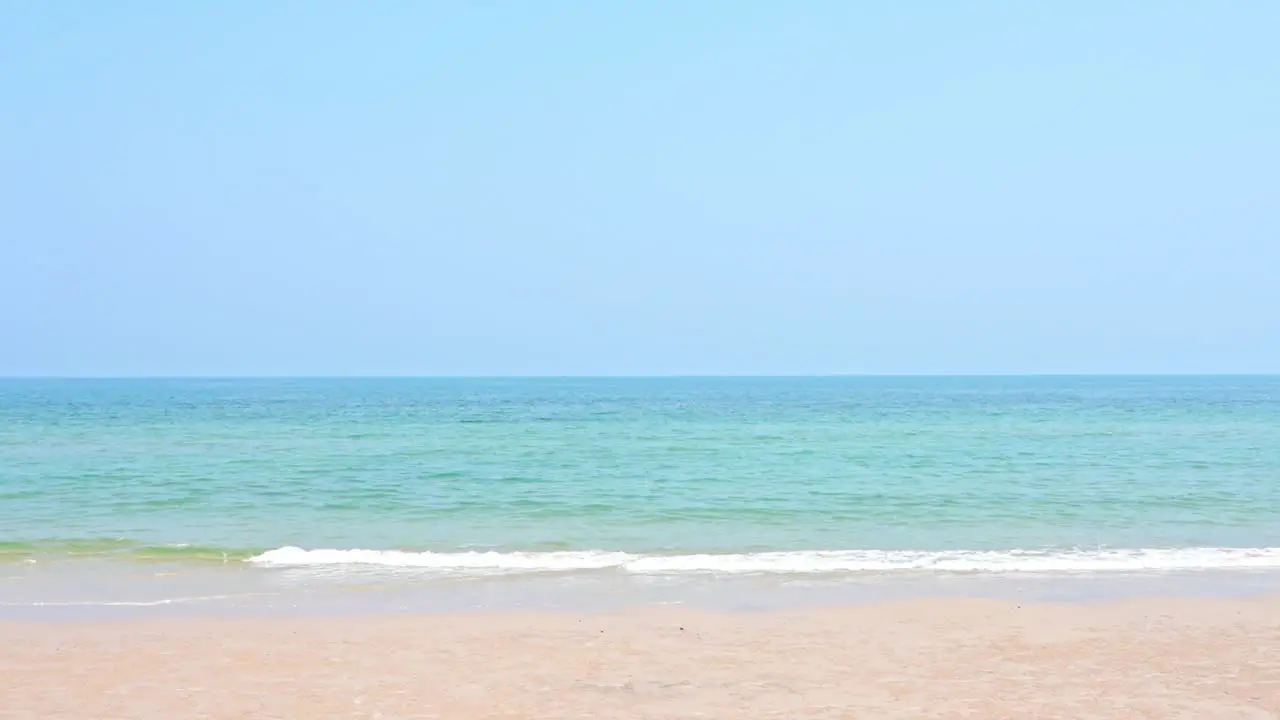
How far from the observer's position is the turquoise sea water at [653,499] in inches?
596

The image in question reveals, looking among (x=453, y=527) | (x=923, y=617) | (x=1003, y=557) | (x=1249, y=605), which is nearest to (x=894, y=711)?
(x=923, y=617)

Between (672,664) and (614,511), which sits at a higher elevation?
(672,664)

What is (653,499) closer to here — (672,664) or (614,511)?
(614,511)

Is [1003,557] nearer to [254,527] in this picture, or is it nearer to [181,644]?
[181,644]

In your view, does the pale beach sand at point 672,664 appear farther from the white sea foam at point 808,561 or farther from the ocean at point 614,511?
the white sea foam at point 808,561

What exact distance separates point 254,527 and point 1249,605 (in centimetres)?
1484

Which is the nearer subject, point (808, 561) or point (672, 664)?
point (672, 664)

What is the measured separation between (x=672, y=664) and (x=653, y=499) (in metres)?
12.5

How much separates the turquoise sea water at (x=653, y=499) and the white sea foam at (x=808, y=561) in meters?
0.06

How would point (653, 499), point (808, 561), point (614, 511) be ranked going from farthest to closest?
1. point (653, 499)
2. point (614, 511)
3. point (808, 561)

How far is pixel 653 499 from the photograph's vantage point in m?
21.6

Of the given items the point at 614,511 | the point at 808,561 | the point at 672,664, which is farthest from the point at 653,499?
the point at 672,664

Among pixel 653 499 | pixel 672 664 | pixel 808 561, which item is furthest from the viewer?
pixel 653 499

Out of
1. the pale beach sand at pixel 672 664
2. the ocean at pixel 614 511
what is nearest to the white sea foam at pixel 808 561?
the ocean at pixel 614 511
